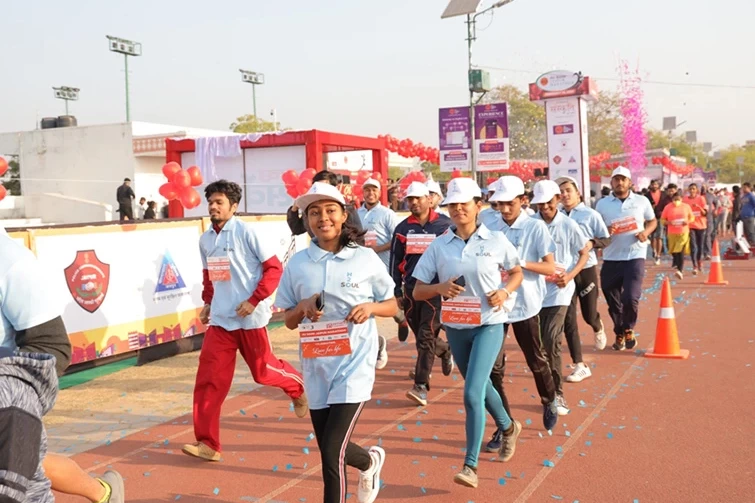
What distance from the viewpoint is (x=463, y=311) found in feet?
16.9

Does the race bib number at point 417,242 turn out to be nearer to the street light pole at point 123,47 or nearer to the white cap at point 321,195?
the white cap at point 321,195

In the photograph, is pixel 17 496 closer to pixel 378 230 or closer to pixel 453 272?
pixel 453 272

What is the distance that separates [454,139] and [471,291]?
22.5 m

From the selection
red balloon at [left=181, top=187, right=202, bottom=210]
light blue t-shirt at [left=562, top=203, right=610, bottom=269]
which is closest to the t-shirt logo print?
light blue t-shirt at [left=562, top=203, right=610, bottom=269]

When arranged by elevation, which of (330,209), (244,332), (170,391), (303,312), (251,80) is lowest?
(170,391)

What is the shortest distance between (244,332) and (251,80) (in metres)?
70.0

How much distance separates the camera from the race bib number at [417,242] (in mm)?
7707

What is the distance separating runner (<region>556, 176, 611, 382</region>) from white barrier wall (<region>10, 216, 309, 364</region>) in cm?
336

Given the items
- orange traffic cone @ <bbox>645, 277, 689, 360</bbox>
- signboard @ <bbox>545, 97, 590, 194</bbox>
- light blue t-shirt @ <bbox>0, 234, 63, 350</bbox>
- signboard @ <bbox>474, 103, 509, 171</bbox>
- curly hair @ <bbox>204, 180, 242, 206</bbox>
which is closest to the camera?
light blue t-shirt @ <bbox>0, 234, 63, 350</bbox>

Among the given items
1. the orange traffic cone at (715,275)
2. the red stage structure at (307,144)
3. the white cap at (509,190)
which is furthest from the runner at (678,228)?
the white cap at (509,190)

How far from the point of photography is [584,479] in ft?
17.3

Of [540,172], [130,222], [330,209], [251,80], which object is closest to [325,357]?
[330,209]

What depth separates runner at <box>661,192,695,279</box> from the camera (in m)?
17.2

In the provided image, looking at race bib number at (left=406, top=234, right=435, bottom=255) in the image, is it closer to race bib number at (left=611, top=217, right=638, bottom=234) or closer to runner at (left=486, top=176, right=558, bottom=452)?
runner at (left=486, top=176, right=558, bottom=452)
